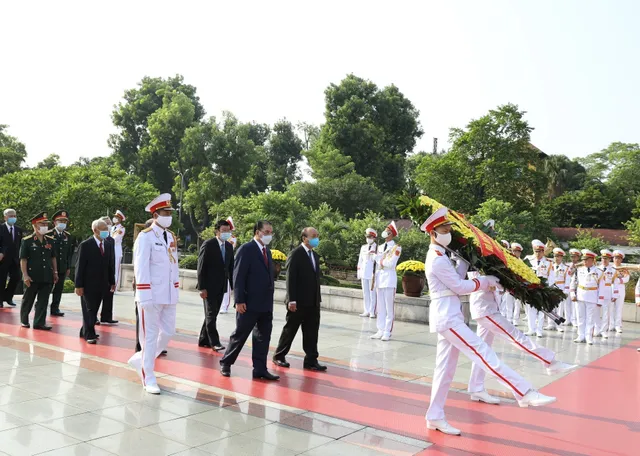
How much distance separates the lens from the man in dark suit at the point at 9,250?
37.7 ft

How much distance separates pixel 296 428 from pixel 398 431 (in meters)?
0.94

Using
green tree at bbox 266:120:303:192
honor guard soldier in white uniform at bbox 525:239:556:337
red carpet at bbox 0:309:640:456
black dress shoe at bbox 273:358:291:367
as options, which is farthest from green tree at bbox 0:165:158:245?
green tree at bbox 266:120:303:192

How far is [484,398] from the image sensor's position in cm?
649

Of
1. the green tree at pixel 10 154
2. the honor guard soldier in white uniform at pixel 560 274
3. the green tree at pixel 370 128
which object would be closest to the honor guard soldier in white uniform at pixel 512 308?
the honor guard soldier in white uniform at pixel 560 274

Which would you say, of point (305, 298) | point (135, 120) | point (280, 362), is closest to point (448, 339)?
point (305, 298)

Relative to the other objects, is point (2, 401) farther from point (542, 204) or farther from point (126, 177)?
point (542, 204)

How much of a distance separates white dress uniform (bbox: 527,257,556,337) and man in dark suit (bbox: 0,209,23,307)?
34.8 ft

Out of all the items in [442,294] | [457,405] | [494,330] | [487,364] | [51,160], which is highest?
[51,160]

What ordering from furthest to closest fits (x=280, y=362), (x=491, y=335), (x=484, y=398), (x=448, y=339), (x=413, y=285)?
(x=413, y=285), (x=280, y=362), (x=491, y=335), (x=484, y=398), (x=448, y=339)

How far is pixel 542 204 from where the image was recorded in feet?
157

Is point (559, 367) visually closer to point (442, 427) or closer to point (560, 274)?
point (442, 427)

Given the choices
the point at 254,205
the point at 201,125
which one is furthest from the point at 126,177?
the point at 254,205

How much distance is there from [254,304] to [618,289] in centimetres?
1006

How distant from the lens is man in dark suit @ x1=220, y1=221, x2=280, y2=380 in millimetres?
6926
